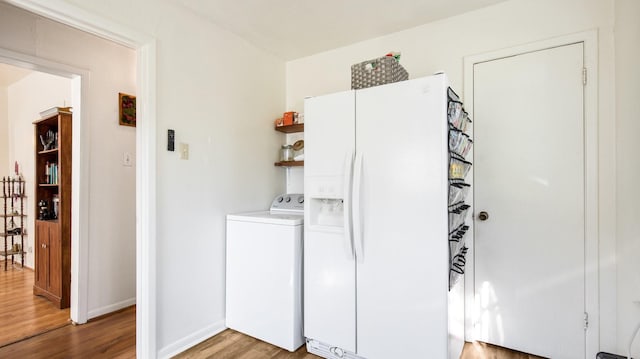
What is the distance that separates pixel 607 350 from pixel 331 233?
184 centimetres

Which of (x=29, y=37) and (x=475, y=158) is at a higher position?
(x=29, y=37)

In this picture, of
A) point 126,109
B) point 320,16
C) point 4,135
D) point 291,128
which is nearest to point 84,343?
point 126,109

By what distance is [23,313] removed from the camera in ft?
9.00

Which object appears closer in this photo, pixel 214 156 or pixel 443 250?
pixel 443 250

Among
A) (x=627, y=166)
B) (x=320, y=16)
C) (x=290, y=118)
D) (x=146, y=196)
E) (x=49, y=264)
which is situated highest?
(x=320, y=16)

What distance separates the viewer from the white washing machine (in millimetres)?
2143

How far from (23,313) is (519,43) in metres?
4.64

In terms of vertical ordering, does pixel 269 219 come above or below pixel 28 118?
below

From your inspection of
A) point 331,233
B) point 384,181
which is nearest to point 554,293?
point 384,181

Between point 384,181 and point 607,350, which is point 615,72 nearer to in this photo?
point 384,181

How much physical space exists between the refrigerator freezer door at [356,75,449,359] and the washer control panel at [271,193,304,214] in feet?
2.84

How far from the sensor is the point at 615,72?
1849 millimetres

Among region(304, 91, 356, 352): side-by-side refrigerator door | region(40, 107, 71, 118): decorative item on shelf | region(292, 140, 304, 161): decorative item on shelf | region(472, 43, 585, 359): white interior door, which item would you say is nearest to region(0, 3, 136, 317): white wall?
region(40, 107, 71, 118): decorative item on shelf

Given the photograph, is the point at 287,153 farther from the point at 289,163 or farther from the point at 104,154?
the point at 104,154
